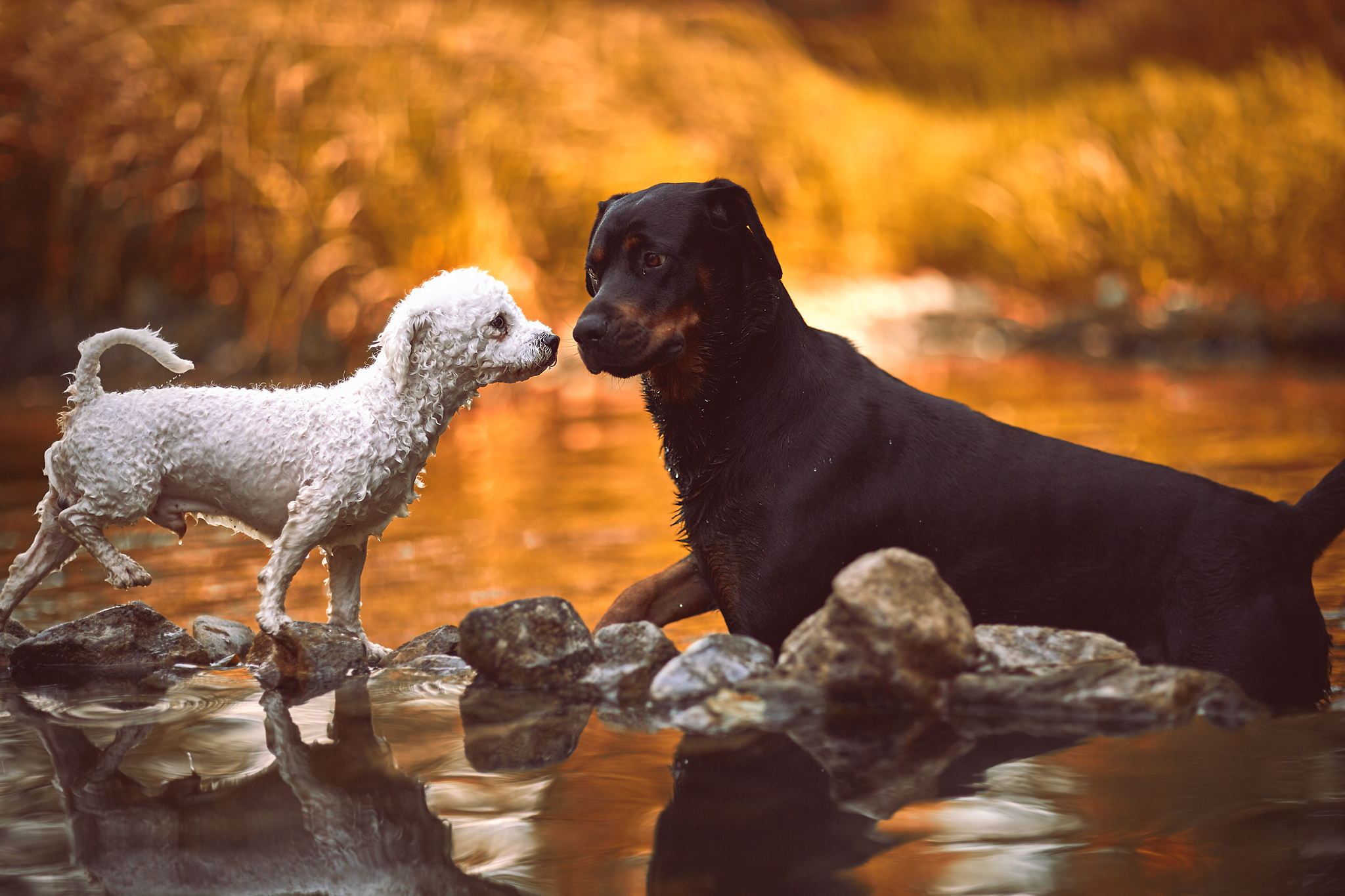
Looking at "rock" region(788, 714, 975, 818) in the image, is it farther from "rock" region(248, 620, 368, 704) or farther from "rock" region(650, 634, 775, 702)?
"rock" region(248, 620, 368, 704)

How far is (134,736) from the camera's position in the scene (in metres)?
2.80

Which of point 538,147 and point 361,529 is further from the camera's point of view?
point 538,147

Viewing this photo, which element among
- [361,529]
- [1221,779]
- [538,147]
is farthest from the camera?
[538,147]

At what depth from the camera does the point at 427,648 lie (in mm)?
3547

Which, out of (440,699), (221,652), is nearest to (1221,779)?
(440,699)

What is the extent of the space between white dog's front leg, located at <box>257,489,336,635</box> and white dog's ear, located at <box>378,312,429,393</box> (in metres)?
0.39

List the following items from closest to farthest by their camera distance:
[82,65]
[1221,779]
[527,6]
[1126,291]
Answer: [1221,779] → [82,65] → [527,6] → [1126,291]

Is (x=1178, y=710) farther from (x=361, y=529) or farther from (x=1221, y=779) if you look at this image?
(x=361, y=529)

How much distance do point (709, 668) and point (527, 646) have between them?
49 centimetres

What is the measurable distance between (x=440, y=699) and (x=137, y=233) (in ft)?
26.7

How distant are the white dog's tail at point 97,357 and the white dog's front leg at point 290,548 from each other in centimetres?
48

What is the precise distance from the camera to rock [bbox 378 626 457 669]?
137 inches

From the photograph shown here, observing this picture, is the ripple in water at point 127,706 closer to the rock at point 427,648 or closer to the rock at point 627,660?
the rock at point 427,648

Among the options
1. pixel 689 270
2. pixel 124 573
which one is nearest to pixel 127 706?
pixel 124 573
